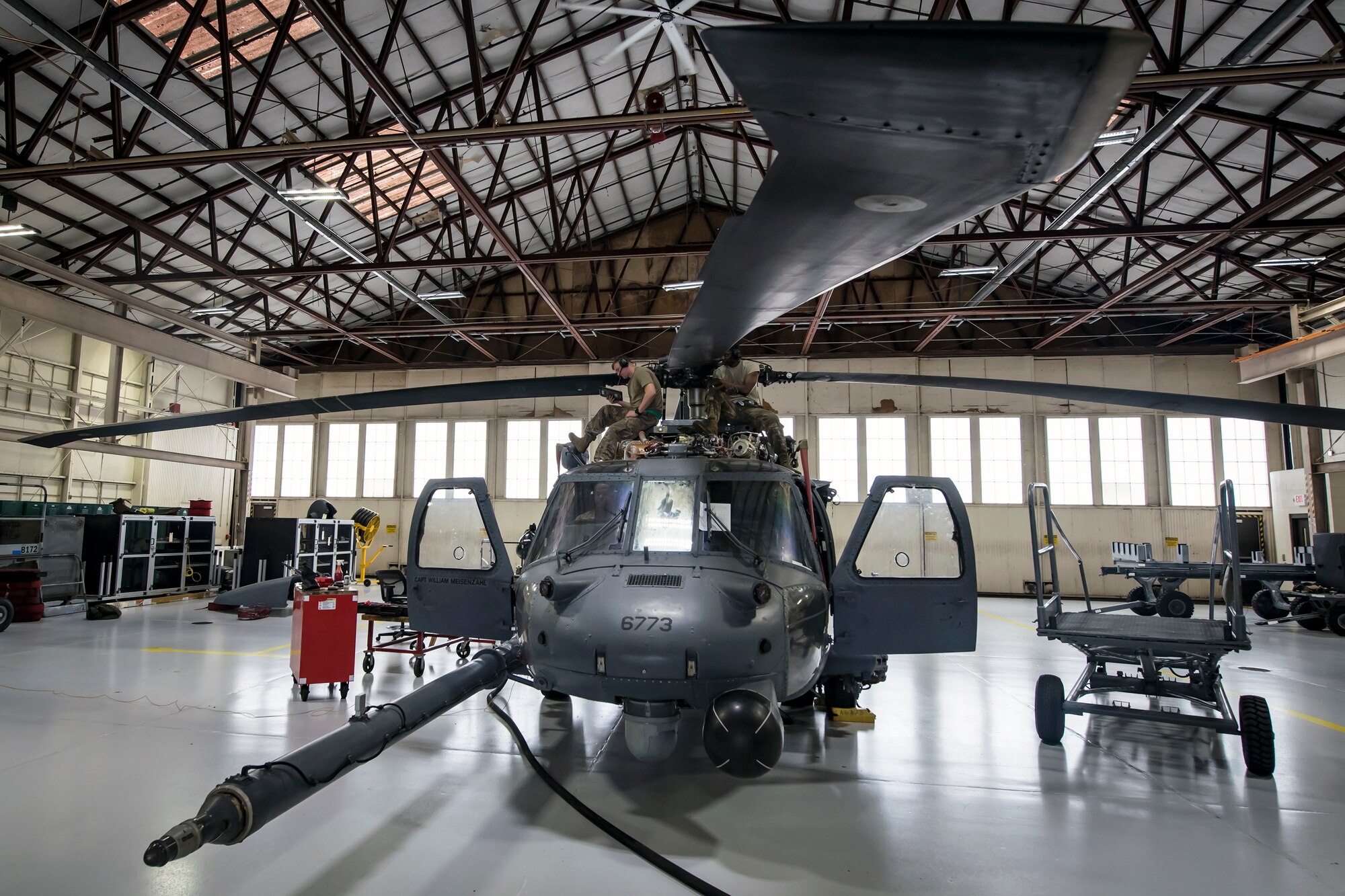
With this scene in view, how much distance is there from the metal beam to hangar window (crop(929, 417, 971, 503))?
1861 centimetres

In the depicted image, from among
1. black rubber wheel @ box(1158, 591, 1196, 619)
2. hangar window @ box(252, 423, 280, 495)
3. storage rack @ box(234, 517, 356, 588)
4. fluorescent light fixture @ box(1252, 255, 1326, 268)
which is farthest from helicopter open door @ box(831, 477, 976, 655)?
hangar window @ box(252, 423, 280, 495)

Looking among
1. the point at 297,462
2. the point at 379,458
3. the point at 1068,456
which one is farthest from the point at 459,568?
the point at 297,462

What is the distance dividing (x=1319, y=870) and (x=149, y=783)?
6.24 m

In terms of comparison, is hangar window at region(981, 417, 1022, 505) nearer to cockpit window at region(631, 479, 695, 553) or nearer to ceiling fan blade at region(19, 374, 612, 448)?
ceiling fan blade at region(19, 374, 612, 448)

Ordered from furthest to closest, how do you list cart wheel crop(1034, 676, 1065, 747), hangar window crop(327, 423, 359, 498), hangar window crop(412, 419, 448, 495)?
1. hangar window crop(327, 423, 359, 498)
2. hangar window crop(412, 419, 448, 495)
3. cart wheel crop(1034, 676, 1065, 747)

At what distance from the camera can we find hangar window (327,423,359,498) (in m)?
23.1

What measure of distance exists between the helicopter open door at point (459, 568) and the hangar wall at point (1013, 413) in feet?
52.9

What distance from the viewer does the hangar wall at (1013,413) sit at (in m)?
19.8

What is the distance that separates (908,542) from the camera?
4637 millimetres

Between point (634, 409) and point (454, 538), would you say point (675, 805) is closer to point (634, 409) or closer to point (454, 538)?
point (454, 538)

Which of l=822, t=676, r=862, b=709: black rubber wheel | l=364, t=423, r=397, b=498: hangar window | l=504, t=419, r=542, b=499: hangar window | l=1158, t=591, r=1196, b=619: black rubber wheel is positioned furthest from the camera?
l=364, t=423, r=397, b=498: hangar window

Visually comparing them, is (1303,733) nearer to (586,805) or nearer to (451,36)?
(586,805)

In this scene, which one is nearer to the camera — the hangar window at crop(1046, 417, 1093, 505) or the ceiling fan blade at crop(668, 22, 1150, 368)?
the ceiling fan blade at crop(668, 22, 1150, 368)

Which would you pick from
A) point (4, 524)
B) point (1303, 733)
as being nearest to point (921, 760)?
point (1303, 733)
